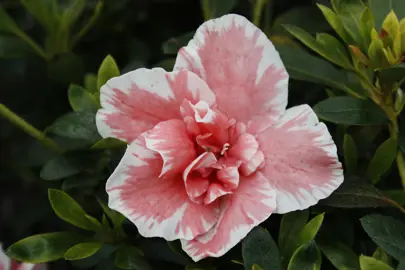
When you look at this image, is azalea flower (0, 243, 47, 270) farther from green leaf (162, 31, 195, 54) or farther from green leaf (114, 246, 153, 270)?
green leaf (162, 31, 195, 54)

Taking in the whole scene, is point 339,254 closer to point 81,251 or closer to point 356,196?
point 356,196

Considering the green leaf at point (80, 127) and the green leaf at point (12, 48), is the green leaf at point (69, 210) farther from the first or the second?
the green leaf at point (12, 48)

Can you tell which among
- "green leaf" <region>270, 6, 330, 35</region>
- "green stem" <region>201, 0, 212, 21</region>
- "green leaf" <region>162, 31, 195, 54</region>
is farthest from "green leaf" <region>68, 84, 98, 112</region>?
"green leaf" <region>270, 6, 330, 35</region>

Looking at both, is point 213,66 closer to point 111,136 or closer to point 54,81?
point 111,136

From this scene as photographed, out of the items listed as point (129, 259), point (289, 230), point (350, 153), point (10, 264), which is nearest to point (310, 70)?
point (350, 153)

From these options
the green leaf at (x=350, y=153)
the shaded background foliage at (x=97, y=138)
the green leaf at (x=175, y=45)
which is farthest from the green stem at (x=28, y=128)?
the green leaf at (x=350, y=153)

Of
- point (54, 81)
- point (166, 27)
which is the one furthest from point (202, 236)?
point (166, 27)
